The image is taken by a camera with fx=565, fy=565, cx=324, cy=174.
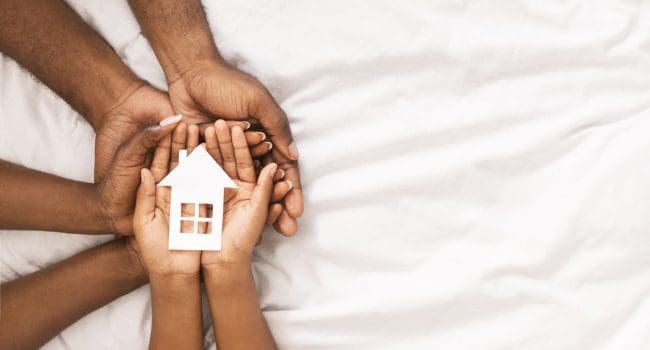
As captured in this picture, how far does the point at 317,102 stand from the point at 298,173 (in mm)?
130

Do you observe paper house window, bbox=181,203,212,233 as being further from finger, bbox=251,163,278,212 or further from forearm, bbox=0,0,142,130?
forearm, bbox=0,0,142,130

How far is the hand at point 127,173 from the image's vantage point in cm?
92

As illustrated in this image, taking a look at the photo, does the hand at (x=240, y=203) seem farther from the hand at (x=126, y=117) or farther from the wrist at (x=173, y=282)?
the hand at (x=126, y=117)

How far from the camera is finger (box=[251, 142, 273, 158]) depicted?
98cm

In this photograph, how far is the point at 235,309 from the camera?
0.97m

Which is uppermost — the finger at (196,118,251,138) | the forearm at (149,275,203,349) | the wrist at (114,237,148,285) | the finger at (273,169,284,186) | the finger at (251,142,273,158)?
the finger at (196,118,251,138)

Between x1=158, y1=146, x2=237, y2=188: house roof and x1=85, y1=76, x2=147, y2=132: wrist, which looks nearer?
x1=158, y1=146, x2=237, y2=188: house roof

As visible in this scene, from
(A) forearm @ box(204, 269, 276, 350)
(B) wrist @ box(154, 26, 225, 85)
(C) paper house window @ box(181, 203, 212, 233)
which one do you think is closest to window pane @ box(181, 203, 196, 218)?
(C) paper house window @ box(181, 203, 212, 233)

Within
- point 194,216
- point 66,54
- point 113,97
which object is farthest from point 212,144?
point 66,54

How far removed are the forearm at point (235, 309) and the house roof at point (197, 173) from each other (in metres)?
0.15

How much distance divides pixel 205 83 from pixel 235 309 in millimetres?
394

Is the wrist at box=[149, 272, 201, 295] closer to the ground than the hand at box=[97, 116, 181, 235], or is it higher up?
closer to the ground

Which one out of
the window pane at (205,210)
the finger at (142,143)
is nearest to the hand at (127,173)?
the finger at (142,143)

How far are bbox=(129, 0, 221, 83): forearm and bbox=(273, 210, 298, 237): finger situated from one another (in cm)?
30
